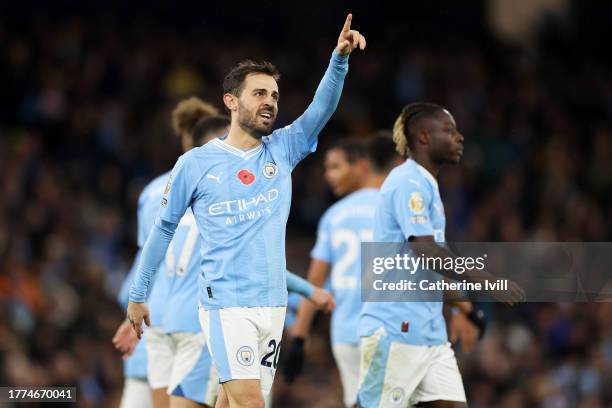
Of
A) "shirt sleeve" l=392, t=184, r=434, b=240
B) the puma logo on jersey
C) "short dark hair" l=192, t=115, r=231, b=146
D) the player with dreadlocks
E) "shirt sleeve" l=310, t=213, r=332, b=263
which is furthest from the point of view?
"shirt sleeve" l=310, t=213, r=332, b=263

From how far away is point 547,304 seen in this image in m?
14.6

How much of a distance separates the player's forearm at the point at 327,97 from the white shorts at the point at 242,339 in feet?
3.41

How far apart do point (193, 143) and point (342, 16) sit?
1160 cm

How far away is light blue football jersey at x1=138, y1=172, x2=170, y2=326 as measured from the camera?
8.42 meters

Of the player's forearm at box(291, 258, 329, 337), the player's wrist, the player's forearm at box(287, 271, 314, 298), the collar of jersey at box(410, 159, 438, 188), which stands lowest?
the player's forearm at box(287, 271, 314, 298)

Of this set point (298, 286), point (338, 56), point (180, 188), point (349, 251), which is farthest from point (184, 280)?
point (338, 56)

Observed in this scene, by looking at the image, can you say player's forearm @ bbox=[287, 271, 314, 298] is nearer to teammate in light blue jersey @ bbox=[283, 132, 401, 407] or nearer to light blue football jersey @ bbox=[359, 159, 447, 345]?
light blue football jersey @ bbox=[359, 159, 447, 345]

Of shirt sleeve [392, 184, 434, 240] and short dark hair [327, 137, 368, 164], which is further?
short dark hair [327, 137, 368, 164]

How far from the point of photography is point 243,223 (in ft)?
22.1

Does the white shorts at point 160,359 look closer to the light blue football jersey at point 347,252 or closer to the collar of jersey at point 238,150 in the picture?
the light blue football jersey at point 347,252

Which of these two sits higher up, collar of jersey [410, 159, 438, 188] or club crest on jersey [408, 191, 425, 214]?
collar of jersey [410, 159, 438, 188]

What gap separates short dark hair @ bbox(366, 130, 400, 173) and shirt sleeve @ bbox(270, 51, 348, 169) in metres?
2.68

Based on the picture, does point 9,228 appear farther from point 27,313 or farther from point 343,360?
point 343,360

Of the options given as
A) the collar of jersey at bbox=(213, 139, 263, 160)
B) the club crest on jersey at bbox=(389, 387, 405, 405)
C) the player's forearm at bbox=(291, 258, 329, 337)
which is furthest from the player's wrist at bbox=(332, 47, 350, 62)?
the player's forearm at bbox=(291, 258, 329, 337)
